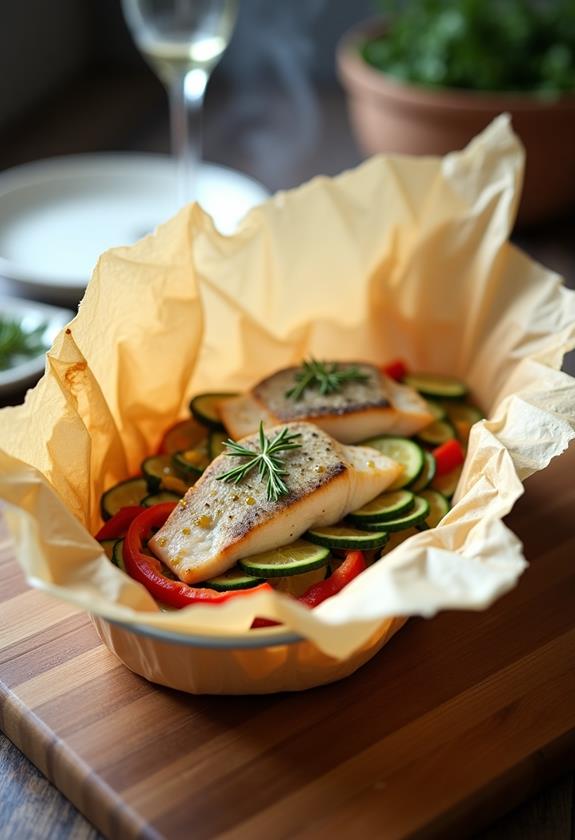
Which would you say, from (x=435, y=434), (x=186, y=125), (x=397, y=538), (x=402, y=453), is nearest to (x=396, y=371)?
(x=435, y=434)

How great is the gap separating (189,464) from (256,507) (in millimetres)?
278

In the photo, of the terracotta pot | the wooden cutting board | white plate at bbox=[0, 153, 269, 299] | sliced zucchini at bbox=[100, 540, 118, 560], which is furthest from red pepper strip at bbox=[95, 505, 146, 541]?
the terracotta pot

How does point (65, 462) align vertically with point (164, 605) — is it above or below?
above

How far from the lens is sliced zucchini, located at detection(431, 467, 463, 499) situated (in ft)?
6.44

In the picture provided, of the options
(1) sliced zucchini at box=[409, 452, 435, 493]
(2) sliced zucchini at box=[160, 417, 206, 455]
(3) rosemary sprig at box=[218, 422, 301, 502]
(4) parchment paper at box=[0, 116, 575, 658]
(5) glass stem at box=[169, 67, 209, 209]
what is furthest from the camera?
(5) glass stem at box=[169, 67, 209, 209]

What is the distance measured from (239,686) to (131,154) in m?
2.54

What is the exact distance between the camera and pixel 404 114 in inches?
119

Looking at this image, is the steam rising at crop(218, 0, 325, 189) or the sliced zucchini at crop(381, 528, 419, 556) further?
the steam rising at crop(218, 0, 325, 189)

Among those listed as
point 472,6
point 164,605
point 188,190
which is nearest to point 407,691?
point 164,605

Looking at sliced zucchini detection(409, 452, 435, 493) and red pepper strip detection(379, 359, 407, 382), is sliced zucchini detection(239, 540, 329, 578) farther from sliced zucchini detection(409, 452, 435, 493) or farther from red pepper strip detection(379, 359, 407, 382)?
red pepper strip detection(379, 359, 407, 382)

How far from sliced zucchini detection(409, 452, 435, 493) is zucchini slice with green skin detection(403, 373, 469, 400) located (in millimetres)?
248

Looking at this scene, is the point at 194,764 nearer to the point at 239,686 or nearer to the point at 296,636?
the point at 239,686

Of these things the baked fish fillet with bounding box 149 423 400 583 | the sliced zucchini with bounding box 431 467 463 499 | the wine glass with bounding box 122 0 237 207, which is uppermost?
the wine glass with bounding box 122 0 237 207

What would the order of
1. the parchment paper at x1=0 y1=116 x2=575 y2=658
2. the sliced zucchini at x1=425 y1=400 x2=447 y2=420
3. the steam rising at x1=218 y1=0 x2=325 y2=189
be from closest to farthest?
the parchment paper at x1=0 y1=116 x2=575 y2=658, the sliced zucchini at x1=425 y1=400 x2=447 y2=420, the steam rising at x1=218 y1=0 x2=325 y2=189
